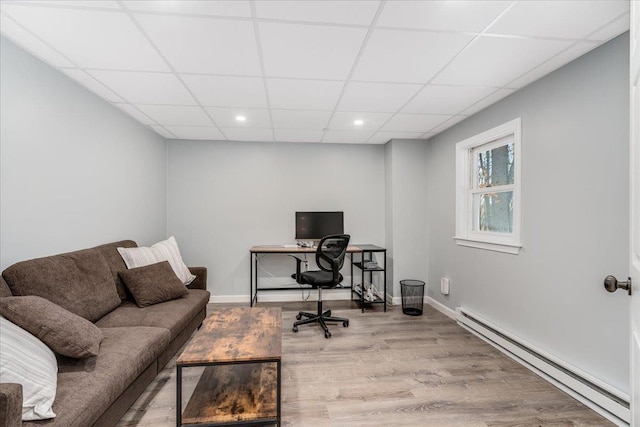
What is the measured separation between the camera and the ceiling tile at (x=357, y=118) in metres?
3.30

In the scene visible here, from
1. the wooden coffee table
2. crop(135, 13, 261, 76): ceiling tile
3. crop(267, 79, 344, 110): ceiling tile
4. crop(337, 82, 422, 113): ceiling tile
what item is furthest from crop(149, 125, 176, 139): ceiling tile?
the wooden coffee table

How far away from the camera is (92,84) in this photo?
2.58m

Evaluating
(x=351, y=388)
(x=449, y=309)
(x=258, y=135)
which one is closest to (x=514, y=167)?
(x=449, y=309)

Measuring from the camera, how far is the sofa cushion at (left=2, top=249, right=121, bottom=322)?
188 cm

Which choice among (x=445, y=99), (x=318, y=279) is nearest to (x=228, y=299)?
(x=318, y=279)

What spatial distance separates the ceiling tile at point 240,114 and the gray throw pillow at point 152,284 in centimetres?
160

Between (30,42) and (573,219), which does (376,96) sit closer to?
(573,219)

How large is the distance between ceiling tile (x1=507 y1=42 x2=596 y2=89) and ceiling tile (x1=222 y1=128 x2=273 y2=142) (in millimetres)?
2649

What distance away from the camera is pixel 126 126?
11.1 feet

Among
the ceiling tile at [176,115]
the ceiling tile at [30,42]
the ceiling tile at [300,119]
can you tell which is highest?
the ceiling tile at [30,42]

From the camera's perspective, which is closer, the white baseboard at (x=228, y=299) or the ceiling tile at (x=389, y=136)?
the ceiling tile at (x=389, y=136)

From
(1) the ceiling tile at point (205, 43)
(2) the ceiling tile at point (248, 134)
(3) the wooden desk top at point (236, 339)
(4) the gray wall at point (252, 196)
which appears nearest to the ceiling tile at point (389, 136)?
(4) the gray wall at point (252, 196)

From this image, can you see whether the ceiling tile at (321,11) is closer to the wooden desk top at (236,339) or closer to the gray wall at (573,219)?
the gray wall at (573,219)

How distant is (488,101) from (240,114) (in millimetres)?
2436
